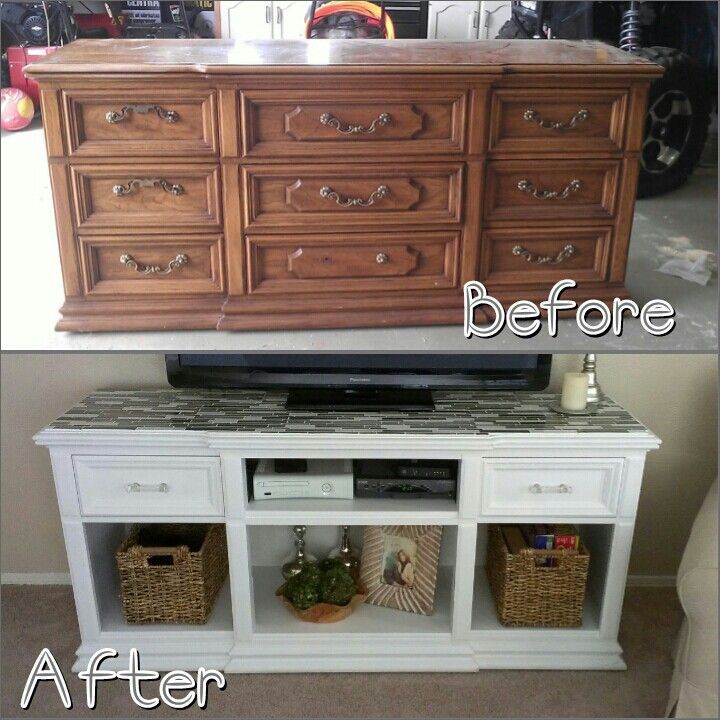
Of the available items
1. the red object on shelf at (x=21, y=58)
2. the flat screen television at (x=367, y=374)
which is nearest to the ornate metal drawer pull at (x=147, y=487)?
the flat screen television at (x=367, y=374)

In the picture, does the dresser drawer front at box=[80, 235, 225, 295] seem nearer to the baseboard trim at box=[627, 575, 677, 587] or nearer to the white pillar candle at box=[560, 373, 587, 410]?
the white pillar candle at box=[560, 373, 587, 410]

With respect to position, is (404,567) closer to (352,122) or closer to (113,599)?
(113,599)

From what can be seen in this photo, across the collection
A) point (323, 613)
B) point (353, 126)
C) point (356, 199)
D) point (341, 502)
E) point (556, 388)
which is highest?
point (353, 126)

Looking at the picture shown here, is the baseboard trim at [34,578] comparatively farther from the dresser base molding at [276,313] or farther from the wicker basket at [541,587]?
the wicker basket at [541,587]

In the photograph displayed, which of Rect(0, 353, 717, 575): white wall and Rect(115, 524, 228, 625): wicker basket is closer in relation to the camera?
Rect(115, 524, 228, 625): wicker basket

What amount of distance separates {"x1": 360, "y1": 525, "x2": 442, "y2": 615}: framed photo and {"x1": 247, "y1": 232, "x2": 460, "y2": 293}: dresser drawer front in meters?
0.52

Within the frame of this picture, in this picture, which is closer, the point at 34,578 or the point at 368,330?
the point at 368,330

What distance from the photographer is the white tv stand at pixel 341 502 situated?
1.35m

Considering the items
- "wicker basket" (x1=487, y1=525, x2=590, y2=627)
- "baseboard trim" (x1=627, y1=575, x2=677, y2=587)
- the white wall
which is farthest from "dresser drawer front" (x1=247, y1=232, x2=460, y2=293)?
"baseboard trim" (x1=627, y1=575, x2=677, y2=587)

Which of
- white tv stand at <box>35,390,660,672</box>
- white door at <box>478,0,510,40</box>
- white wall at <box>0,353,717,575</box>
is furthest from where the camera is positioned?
white wall at <box>0,353,717,575</box>

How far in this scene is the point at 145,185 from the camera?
137cm

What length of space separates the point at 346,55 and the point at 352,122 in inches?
10.7

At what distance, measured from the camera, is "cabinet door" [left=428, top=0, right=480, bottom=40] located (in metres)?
0.89

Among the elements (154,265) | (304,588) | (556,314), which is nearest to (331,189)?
(154,265)
